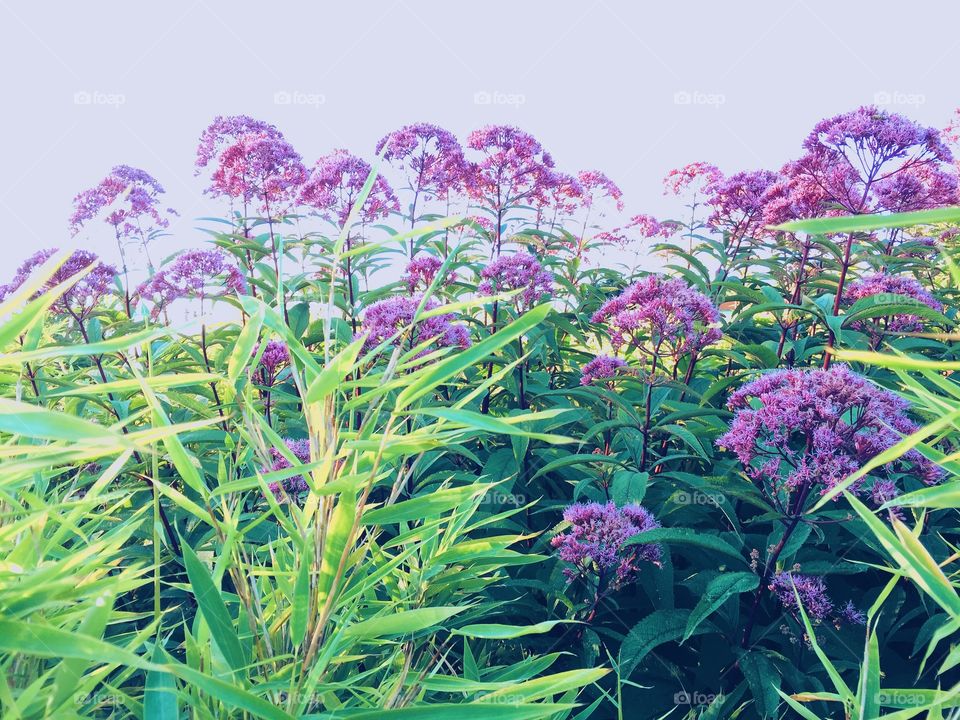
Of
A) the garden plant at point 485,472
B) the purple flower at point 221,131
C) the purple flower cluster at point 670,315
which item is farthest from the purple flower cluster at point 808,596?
the purple flower at point 221,131

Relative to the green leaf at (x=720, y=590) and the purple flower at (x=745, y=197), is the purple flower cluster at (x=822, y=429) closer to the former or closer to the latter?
the green leaf at (x=720, y=590)

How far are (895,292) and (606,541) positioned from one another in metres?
1.53

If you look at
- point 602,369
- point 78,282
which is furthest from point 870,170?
point 78,282

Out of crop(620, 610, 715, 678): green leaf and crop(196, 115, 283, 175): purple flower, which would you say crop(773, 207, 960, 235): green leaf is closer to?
crop(620, 610, 715, 678): green leaf

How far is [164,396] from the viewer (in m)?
2.03

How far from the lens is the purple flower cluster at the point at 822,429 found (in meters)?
1.58

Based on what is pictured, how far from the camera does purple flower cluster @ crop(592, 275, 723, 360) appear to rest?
7.32 feet

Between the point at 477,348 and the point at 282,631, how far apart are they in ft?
1.29

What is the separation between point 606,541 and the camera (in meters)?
1.71

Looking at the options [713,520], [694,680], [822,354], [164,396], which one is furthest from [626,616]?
[164,396]

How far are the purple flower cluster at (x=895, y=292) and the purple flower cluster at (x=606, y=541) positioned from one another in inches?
52.7

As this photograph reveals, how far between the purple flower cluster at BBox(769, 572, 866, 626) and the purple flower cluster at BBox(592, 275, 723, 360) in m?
0.78

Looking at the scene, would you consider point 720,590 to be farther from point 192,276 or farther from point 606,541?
point 192,276
